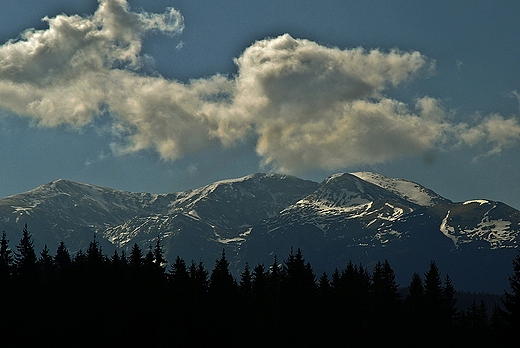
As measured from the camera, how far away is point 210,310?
297ft

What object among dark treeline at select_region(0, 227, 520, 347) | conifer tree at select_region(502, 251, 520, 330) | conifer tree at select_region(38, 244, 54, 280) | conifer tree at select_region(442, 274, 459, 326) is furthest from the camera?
conifer tree at select_region(38, 244, 54, 280)

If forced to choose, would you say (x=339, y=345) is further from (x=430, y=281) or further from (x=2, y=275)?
(x=2, y=275)

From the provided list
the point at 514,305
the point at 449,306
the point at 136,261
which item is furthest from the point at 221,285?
the point at 449,306

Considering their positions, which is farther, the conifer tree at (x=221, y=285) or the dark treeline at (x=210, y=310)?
the conifer tree at (x=221, y=285)

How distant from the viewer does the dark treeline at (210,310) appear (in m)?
83.6

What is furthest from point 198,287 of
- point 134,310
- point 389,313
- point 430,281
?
point 430,281

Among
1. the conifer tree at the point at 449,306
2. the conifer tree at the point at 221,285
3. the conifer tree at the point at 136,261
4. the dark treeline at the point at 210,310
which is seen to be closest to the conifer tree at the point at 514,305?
the dark treeline at the point at 210,310

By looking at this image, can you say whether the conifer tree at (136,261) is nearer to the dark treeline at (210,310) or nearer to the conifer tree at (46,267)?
the dark treeline at (210,310)

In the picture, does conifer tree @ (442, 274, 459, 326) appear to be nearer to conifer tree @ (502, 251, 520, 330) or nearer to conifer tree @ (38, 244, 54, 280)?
conifer tree @ (502, 251, 520, 330)

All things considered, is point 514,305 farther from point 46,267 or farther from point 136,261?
point 46,267

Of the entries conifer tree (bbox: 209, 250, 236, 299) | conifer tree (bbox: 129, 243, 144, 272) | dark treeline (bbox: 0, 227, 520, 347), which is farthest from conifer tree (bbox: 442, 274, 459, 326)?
conifer tree (bbox: 129, 243, 144, 272)

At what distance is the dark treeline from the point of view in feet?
274

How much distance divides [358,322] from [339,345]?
17.1ft

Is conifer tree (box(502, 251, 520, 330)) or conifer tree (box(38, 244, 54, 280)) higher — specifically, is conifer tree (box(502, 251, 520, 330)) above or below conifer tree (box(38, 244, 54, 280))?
below
